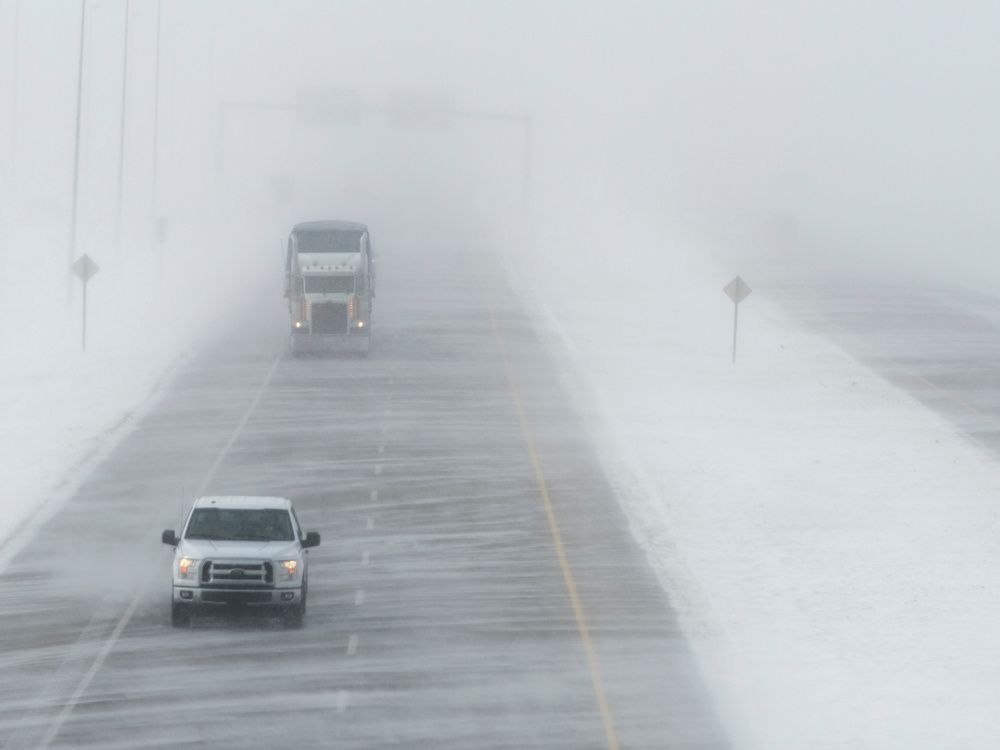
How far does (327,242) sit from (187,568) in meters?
29.4

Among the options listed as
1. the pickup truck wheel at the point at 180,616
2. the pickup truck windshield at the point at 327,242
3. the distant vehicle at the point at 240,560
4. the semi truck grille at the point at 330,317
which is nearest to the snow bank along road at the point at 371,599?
the pickup truck wheel at the point at 180,616

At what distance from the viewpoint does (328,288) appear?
171 ft

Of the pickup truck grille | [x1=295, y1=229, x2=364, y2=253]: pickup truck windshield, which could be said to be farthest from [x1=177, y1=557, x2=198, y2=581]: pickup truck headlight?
[x1=295, y1=229, x2=364, y2=253]: pickup truck windshield

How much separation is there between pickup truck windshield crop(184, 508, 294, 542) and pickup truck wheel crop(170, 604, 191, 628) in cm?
92

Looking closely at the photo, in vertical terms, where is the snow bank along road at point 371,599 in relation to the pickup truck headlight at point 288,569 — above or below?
below

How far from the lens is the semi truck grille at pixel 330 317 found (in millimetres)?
51656

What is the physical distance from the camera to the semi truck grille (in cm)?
5166

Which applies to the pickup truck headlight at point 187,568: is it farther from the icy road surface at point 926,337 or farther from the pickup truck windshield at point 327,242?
the pickup truck windshield at point 327,242

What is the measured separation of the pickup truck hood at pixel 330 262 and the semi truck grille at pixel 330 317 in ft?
3.44

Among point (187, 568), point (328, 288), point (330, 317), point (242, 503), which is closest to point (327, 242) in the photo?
point (328, 288)

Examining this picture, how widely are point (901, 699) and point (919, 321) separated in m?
45.5

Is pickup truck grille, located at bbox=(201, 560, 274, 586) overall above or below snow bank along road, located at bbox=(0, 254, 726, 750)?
above

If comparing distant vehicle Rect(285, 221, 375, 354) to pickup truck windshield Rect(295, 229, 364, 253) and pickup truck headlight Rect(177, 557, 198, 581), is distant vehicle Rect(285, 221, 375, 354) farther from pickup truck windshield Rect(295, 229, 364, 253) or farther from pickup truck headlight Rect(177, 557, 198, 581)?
pickup truck headlight Rect(177, 557, 198, 581)

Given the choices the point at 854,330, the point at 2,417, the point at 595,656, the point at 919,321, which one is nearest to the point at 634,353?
the point at 854,330
